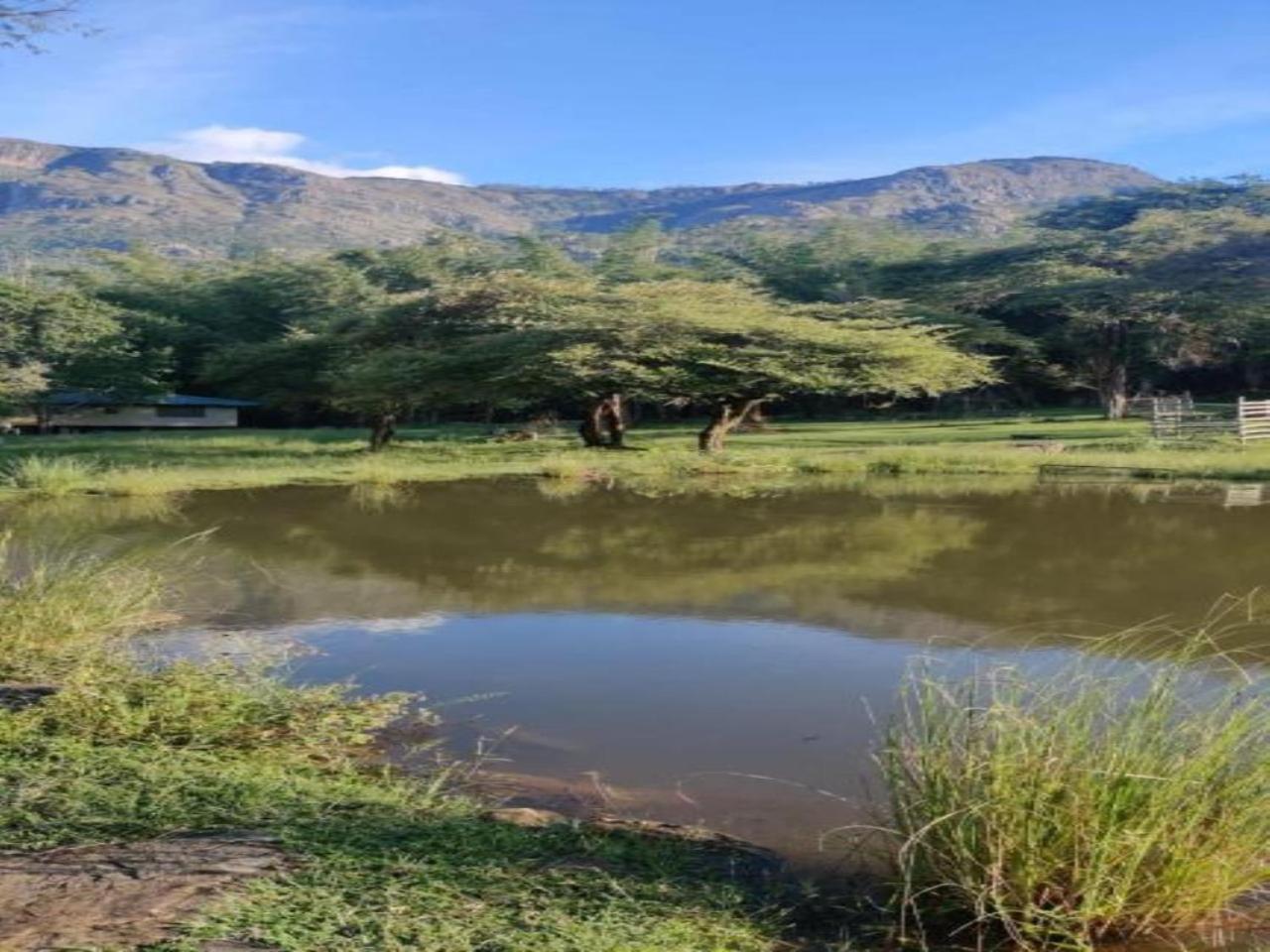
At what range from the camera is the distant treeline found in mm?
24797

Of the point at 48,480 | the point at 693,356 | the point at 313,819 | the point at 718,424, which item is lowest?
the point at 313,819

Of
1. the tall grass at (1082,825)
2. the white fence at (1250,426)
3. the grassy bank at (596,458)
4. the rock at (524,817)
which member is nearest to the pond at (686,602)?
the rock at (524,817)

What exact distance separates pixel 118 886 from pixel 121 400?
39376 mm

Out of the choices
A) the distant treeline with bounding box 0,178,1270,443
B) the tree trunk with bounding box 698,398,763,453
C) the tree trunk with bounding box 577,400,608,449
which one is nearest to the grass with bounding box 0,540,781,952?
the distant treeline with bounding box 0,178,1270,443

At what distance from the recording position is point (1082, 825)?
140 inches

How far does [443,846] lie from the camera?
4.04 m

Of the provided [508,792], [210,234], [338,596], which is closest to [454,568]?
[338,596]

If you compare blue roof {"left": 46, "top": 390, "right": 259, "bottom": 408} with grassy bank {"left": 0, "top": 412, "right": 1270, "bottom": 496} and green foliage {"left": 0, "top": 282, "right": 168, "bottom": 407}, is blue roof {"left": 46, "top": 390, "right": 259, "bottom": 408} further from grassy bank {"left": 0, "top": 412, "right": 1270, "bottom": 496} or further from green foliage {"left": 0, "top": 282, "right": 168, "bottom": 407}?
grassy bank {"left": 0, "top": 412, "right": 1270, "bottom": 496}

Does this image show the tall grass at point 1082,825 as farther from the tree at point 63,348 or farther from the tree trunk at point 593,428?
the tree at point 63,348

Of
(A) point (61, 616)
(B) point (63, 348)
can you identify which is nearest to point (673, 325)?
(A) point (61, 616)

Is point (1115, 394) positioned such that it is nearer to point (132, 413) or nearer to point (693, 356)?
point (693, 356)

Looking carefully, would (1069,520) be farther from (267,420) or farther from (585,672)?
(267,420)

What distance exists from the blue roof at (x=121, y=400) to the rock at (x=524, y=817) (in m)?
38.2

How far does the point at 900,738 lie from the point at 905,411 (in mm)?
39432
